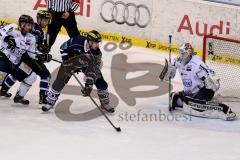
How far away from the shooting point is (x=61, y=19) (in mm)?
7305

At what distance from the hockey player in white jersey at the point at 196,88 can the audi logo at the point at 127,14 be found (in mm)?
2875

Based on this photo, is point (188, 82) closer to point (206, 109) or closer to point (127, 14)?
point (206, 109)

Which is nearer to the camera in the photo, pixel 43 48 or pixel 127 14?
pixel 43 48

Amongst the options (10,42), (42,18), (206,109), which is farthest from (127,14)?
(10,42)

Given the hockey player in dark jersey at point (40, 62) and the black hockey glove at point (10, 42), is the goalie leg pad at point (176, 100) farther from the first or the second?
the black hockey glove at point (10, 42)

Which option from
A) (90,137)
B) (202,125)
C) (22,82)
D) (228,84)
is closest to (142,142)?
(90,137)

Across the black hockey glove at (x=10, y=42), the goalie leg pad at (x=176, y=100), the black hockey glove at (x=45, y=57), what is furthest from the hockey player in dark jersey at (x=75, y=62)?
the goalie leg pad at (x=176, y=100)

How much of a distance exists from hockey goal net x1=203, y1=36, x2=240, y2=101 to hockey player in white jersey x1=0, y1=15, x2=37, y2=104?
7.95 feet

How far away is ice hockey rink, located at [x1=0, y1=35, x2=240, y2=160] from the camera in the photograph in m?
4.78

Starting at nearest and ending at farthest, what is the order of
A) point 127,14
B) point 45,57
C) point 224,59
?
point 45,57, point 224,59, point 127,14

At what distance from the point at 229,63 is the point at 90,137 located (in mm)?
3036

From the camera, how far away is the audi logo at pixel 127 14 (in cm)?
932

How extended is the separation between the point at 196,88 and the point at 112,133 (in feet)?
4.66

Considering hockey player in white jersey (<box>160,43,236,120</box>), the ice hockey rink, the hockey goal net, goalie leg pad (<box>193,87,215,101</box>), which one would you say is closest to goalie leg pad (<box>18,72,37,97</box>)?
the ice hockey rink
